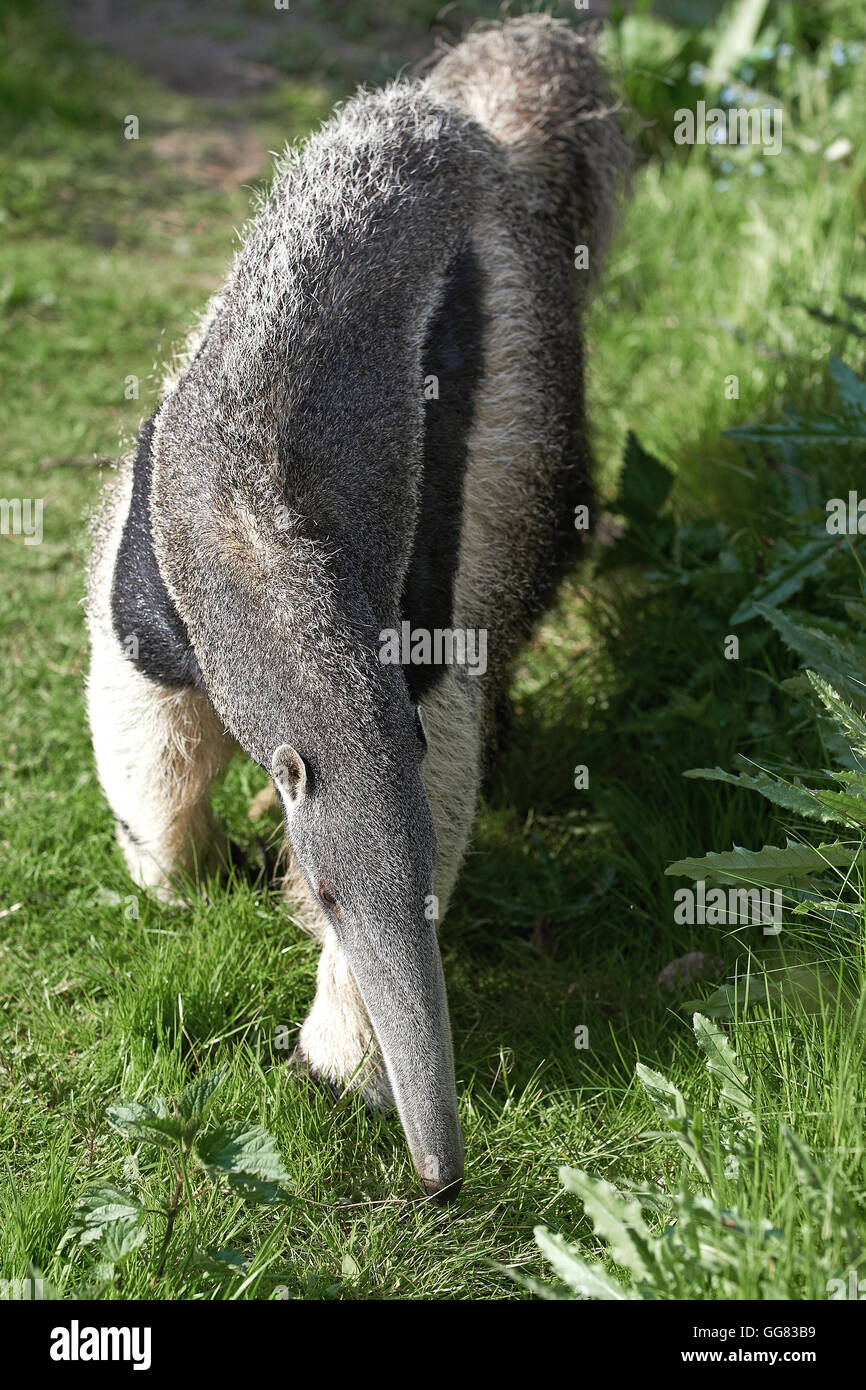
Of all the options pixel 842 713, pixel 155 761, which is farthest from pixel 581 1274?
pixel 155 761

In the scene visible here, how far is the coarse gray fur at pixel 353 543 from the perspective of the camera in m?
2.50

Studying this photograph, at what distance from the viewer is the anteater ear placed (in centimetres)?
251

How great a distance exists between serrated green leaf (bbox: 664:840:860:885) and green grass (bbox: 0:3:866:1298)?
27 centimetres

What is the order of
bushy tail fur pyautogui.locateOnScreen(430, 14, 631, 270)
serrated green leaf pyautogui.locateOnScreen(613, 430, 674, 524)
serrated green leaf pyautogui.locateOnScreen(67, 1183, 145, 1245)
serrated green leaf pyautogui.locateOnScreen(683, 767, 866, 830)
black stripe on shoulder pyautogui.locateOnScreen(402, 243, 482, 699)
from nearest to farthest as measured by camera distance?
serrated green leaf pyautogui.locateOnScreen(67, 1183, 145, 1245) < serrated green leaf pyautogui.locateOnScreen(683, 767, 866, 830) < black stripe on shoulder pyautogui.locateOnScreen(402, 243, 482, 699) < bushy tail fur pyautogui.locateOnScreen(430, 14, 631, 270) < serrated green leaf pyautogui.locateOnScreen(613, 430, 674, 524)

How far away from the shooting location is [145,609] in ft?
10.3

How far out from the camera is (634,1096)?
3.22 metres

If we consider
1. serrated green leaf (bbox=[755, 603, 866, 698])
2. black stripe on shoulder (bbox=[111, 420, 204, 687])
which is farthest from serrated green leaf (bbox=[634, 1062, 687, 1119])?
black stripe on shoulder (bbox=[111, 420, 204, 687])

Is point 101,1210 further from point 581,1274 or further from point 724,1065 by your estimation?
point 724,1065

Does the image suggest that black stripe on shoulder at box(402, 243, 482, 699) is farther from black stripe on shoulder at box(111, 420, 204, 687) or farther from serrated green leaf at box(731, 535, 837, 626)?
serrated green leaf at box(731, 535, 837, 626)

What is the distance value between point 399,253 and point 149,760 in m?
1.54

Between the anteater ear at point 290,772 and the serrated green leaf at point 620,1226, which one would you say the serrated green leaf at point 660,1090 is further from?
the anteater ear at point 290,772

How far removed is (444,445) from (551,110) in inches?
80.0
